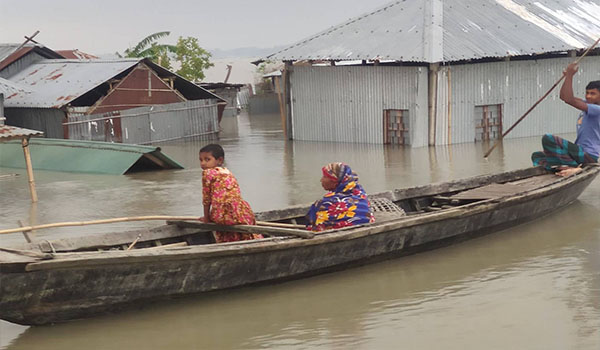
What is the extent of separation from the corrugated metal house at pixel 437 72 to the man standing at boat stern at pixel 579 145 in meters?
6.64

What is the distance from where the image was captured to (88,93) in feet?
73.5

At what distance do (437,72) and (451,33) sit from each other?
104 cm

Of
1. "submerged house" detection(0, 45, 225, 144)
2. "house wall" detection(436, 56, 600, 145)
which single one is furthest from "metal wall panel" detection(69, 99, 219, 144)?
"house wall" detection(436, 56, 600, 145)

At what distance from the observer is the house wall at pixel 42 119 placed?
21.7 meters

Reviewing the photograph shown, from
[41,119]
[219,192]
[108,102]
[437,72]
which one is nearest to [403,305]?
[219,192]

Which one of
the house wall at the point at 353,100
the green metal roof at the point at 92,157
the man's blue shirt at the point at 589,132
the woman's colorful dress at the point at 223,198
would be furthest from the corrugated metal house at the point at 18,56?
the woman's colorful dress at the point at 223,198

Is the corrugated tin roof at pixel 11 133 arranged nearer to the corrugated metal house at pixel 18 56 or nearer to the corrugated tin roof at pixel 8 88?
the corrugated tin roof at pixel 8 88

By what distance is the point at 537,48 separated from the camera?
19688 mm

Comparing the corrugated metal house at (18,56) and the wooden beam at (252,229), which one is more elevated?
the corrugated metal house at (18,56)

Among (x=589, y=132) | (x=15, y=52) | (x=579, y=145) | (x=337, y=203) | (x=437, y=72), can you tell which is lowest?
(x=337, y=203)

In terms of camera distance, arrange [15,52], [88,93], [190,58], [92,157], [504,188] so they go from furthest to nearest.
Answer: [190,58] < [15,52] < [88,93] < [92,157] < [504,188]

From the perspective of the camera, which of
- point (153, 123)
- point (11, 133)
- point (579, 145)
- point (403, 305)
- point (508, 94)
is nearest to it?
point (403, 305)

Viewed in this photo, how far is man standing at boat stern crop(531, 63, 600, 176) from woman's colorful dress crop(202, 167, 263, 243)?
5327 millimetres

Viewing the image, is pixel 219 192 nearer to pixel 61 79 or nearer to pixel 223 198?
pixel 223 198
